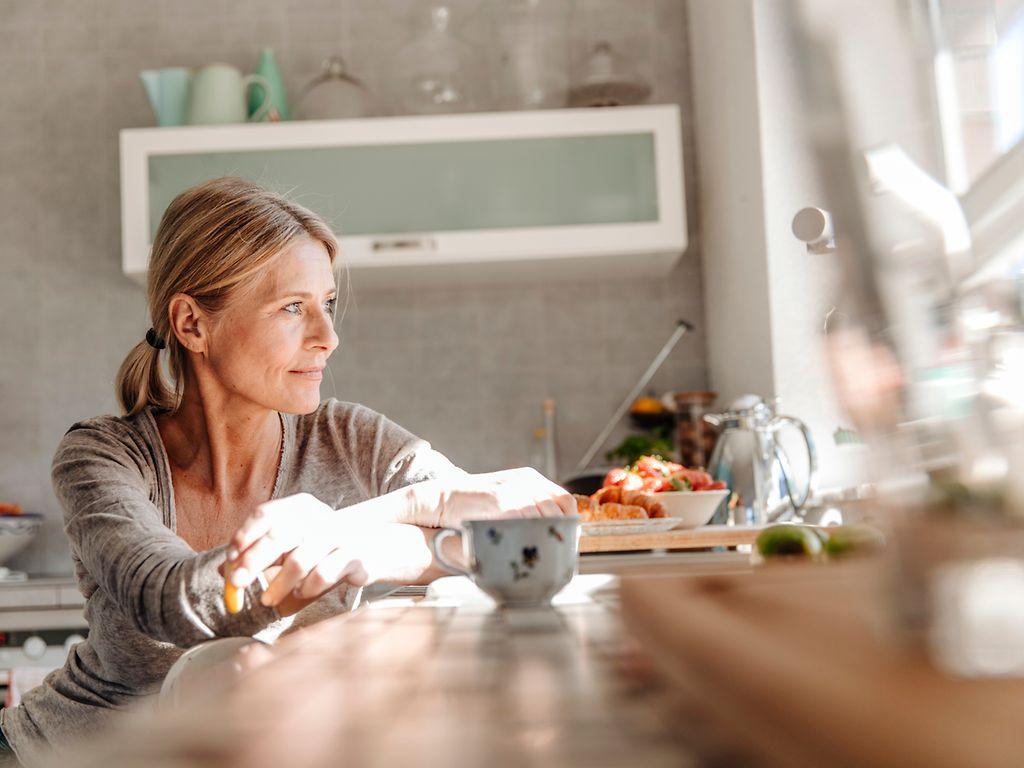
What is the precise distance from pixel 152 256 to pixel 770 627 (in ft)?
4.72

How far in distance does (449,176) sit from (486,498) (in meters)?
2.14

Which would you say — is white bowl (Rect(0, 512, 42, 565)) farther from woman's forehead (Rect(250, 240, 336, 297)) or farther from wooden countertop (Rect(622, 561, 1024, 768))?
wooden countertop (Rect(622, 561, 1024, 768))

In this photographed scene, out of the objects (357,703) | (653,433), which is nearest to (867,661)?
(357,703)

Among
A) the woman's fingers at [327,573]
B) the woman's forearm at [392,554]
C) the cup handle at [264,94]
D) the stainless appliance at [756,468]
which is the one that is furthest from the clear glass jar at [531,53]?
the woman's fingers at [327,573]

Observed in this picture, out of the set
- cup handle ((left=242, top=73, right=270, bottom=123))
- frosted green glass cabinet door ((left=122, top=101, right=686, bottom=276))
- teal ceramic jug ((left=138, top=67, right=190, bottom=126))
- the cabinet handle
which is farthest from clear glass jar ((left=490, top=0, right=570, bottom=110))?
teal ceramic jug ((left=138, top=67, right=190, bottom=126))

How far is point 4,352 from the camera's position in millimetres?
3588

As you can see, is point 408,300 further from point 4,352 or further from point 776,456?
point 776,456

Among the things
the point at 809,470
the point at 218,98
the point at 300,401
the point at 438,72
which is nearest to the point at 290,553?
the point at 300,401

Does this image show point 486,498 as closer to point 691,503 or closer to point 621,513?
point 621,513

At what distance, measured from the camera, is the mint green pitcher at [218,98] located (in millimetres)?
3242

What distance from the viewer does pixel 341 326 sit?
143 inches

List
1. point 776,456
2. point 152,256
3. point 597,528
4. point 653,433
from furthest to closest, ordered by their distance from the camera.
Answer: point 653,433 → point 776,456 → point 597,528 → point 152,256

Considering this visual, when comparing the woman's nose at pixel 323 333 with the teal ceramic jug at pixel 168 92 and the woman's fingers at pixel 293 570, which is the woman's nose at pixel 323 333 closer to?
the woman's fingers at pixel 293 570

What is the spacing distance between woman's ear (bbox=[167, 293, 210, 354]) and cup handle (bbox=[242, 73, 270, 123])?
185 centimetres
